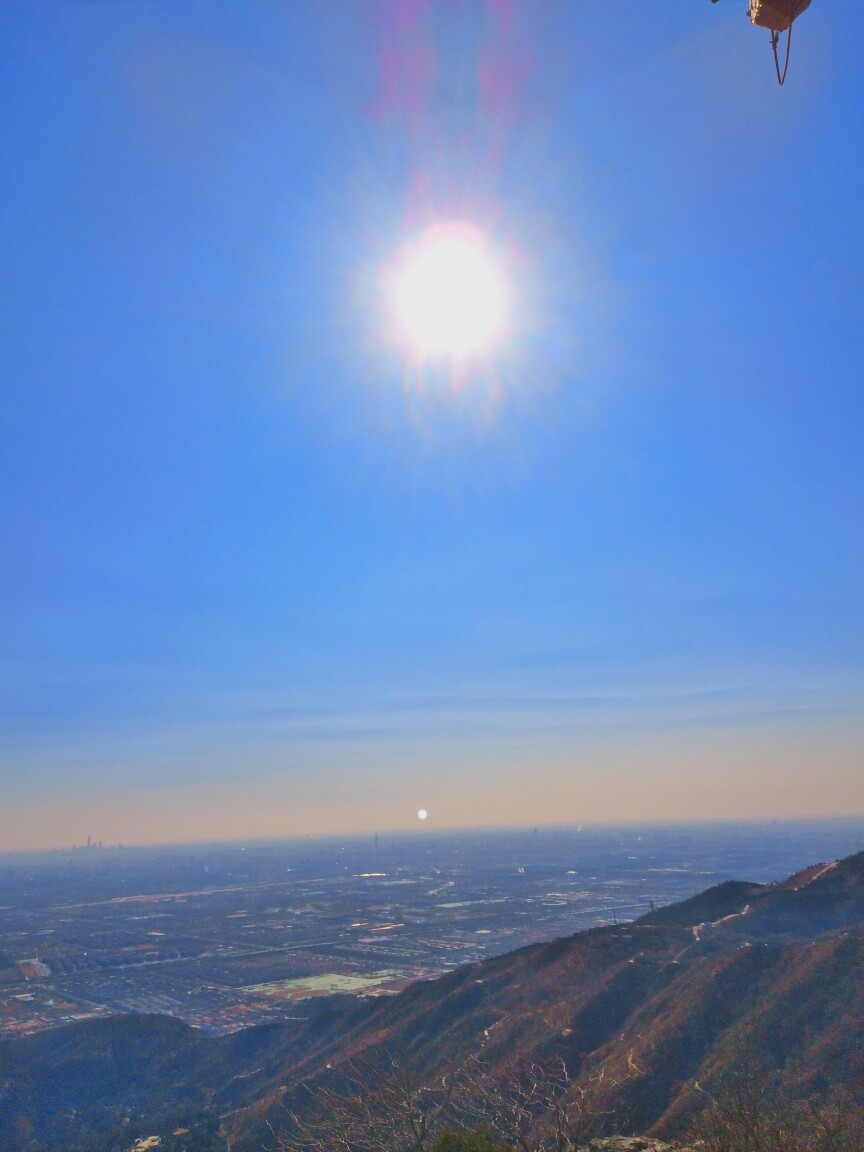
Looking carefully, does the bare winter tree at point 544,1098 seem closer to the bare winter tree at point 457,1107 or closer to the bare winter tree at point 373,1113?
the bare winter tree at point 457,1107

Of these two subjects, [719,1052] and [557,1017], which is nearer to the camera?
[719,1052]

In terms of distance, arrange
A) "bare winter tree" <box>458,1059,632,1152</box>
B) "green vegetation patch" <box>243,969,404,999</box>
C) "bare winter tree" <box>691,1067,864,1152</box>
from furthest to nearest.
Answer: "green vegetation patch" <box>243,969,404,999</box> < "bare winter tree" <box>458,1059,632,1152</box> < "bare winter tree" <box>691,1067,864,1152</box>

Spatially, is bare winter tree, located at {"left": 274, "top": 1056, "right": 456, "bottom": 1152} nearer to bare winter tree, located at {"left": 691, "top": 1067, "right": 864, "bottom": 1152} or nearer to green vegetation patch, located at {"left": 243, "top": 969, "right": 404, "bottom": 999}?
bare winter tree, located at {"left": 691, "top": 1067, "right": 864, "bottom": 1152}

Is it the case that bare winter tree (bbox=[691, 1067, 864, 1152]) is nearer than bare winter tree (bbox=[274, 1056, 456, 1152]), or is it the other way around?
bare winter tree (bbox=[691, 1067, 864, 1152])

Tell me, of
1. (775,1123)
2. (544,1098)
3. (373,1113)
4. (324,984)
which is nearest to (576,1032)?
(544,1098)

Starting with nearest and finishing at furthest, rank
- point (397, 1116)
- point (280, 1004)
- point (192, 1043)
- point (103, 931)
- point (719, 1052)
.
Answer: point (397, 1116) → point (719, 1052) → point (192, 1043) → point (280, 1004) → point (103, 931)

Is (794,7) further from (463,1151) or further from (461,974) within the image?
(461,974)

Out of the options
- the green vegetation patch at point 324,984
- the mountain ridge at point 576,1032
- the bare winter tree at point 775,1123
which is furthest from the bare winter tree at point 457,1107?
the green vegetation patch at point 324,984

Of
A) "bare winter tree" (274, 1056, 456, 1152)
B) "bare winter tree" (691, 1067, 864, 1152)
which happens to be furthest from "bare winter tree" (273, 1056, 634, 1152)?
"bare winter tree" (691, 1067, 864, 1152)

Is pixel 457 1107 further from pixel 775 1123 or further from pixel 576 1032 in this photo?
pixel 775 1123

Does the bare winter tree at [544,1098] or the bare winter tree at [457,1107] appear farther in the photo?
the bare winter tree at [544,1098]

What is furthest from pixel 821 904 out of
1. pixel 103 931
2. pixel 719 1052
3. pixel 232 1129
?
pixel 103 931
